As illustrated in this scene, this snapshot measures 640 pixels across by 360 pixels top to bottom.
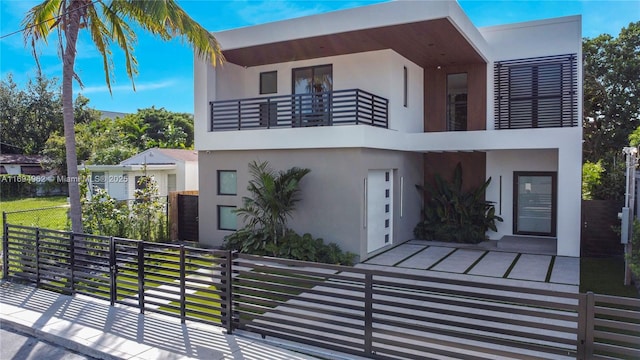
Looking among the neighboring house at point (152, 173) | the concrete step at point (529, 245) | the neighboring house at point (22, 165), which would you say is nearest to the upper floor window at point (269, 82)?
the neighboring house at point (152, 173)

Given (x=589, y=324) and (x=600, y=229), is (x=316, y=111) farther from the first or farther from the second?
(x=589, y=324)

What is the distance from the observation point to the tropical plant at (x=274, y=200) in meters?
10.3

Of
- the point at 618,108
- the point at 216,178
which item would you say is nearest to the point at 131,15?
the point at 216,178

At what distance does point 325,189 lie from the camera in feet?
35.0

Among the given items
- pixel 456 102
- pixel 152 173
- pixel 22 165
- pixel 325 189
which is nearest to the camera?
pixel 325 189

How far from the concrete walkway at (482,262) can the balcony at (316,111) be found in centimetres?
330

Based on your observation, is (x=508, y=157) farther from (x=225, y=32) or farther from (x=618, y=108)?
(x=618, y=108)

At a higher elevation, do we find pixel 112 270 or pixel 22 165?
pixel 22 165

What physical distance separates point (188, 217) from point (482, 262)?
8202mm

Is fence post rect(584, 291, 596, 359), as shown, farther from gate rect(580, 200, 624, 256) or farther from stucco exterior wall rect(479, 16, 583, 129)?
stucco exterior wall rect(479, 16, 583, 129)

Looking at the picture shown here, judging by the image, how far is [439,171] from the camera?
46.5ft

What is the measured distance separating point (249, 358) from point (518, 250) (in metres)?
9.12

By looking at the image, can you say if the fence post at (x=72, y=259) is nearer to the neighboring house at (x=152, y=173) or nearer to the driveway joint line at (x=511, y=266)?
the driveway joint line at (x=511, y=266)

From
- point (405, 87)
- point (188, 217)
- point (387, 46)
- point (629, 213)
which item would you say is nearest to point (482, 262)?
point (629, 213)
